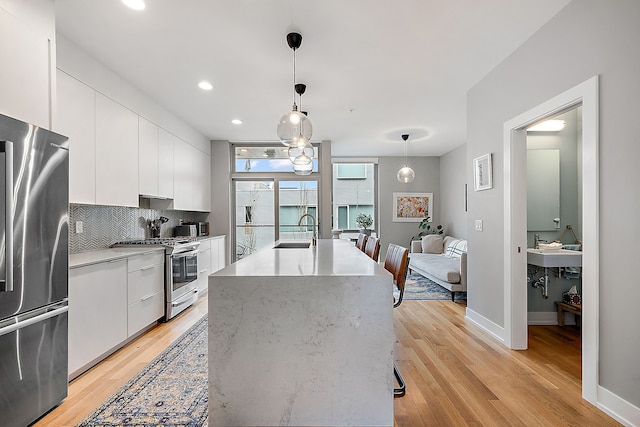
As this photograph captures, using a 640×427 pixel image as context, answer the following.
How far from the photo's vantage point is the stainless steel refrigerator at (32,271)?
1611mm

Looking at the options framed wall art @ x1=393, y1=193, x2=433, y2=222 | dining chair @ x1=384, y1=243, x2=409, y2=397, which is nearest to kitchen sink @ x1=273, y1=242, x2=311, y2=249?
dining chair @ x1=384, y1=243, x2=409, y2=397

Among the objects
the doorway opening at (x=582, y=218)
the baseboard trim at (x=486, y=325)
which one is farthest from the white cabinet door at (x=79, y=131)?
the baseboard trim at (x=486, y=325)

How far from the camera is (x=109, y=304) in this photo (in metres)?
2.62

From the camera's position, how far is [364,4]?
2.15 m

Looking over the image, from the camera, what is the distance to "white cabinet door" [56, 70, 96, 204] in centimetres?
257

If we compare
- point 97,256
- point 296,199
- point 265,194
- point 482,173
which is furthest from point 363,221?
point 97,256

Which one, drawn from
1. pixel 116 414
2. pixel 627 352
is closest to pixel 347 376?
pixel 116 414

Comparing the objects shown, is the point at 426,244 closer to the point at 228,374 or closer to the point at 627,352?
the point at 627,352

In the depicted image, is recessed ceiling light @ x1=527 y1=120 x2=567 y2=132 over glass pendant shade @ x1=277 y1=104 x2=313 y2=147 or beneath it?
over

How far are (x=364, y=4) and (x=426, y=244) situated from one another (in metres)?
5.51

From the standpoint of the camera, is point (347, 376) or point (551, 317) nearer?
point (347, 376)

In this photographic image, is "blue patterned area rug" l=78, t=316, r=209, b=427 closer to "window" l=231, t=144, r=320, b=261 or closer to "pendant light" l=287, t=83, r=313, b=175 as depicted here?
"pendant light" l=287, t=83, r=313, b=175

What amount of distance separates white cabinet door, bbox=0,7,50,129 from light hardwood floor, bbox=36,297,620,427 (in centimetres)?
177

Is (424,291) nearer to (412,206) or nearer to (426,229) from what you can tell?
(426,229)
